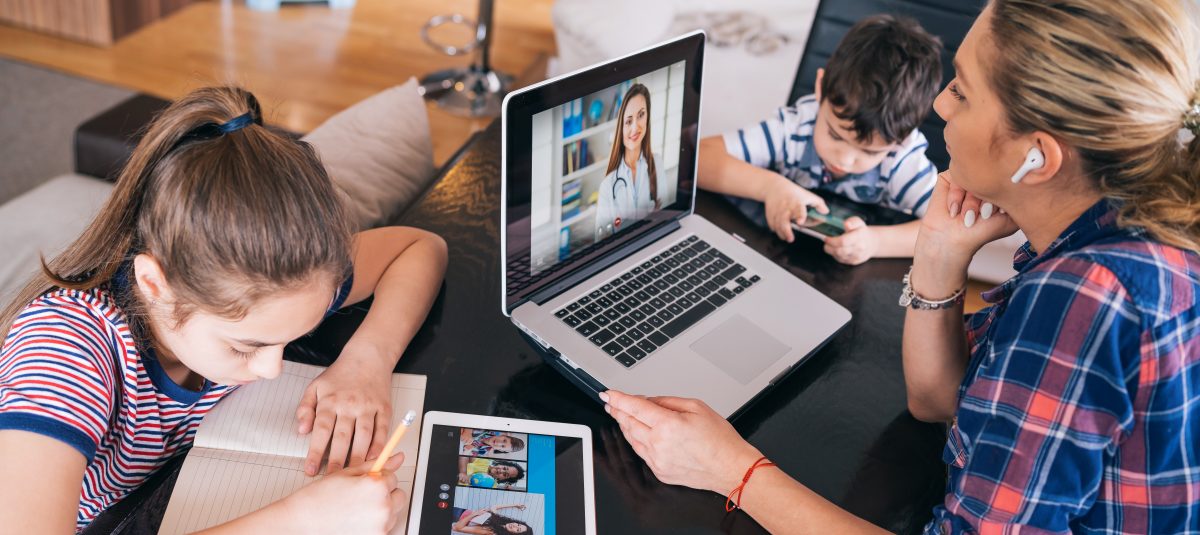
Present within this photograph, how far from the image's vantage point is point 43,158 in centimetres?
258

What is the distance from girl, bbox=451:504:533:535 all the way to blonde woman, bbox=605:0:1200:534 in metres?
0.18

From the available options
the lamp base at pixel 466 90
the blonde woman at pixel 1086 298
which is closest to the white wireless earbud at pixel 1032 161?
the blonde woman at pixel 1086 298

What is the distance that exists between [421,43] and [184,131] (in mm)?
2830

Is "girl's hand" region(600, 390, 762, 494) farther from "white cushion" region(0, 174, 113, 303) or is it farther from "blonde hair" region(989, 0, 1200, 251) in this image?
"white cushion" region(0, 174, 113, 303)

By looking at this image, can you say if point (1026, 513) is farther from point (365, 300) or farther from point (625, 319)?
point (365, 300)

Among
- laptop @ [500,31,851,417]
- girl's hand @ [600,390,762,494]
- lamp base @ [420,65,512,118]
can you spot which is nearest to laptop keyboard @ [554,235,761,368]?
laptop @ [500,31,851,417]

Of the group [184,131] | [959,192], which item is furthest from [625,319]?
[184,131]

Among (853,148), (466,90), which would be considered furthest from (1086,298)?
(466,90)

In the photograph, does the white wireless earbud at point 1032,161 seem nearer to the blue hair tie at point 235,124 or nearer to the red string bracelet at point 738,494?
the red string bracelet at point 738,494

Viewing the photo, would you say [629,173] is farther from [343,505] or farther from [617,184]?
[343,505]

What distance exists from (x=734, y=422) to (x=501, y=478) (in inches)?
11.0

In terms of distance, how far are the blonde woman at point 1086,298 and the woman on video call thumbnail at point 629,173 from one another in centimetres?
34

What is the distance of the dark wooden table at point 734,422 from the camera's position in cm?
93

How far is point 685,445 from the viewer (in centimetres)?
94
